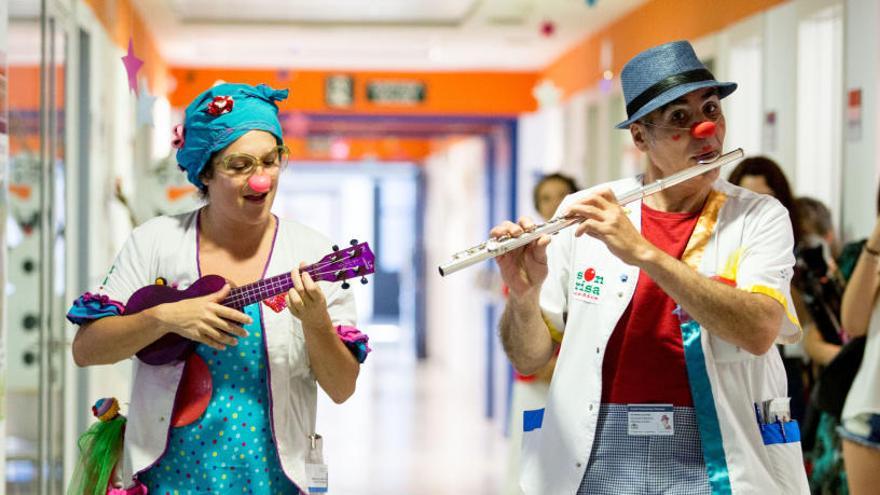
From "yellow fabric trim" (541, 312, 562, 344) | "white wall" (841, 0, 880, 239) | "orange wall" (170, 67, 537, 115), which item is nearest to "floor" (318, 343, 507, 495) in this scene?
"orange wall" (170, 67, 537, 115)

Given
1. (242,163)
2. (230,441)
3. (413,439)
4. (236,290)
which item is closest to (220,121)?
(242,163)

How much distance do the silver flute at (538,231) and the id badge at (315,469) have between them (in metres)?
0.40

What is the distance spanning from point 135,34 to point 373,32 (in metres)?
1.73

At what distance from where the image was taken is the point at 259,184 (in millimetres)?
2168

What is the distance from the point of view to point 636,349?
7.22 ft

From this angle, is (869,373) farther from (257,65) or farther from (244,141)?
(257,65)

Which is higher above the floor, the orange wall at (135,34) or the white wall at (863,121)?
the orange wall at (135,34)

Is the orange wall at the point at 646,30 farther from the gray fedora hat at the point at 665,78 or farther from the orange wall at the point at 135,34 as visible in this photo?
the gray fedora hat at the point at 665,78

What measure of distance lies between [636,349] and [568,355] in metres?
0.13

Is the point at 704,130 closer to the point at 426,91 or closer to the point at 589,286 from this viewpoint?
the point at 589,286

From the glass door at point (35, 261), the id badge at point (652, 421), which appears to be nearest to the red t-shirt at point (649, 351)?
the id badge at point (652, 421)

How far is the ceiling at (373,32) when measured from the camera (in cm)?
736

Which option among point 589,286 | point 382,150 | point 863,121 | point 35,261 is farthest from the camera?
point 382,150

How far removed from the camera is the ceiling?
24.2 feet
